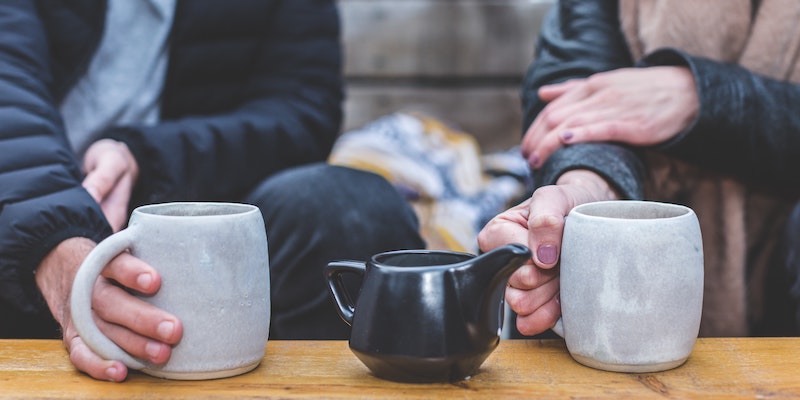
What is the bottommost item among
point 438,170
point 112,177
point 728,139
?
point 438,170

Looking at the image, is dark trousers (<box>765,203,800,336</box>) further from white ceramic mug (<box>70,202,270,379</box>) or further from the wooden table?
white ceramic mug (<box>70,202,270,379</box>)

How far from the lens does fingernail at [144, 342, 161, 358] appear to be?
1.94 ft

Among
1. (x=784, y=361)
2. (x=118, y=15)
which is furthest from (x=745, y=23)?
(x=118, y=15)

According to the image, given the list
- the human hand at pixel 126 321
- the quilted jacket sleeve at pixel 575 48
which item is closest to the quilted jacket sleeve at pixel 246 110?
the quilted jacket sleeve at pixel 575 48

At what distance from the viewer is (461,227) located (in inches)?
66.0

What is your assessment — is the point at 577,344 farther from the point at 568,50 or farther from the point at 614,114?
the point at 568,50

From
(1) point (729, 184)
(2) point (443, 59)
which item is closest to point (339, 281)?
(1) point (729, 184)

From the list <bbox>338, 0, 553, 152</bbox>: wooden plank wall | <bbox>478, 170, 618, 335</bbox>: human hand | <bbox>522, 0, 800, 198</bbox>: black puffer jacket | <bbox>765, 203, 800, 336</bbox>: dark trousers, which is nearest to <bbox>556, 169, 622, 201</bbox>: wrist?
<bbox>522, 0, 800, 198</bbox>: black puffer jacket

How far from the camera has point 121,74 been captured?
1.16 m

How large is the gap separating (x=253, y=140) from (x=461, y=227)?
0.61m

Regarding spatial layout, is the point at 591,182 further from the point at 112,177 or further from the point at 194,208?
the point at 112,177

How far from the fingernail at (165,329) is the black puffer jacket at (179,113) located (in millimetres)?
234

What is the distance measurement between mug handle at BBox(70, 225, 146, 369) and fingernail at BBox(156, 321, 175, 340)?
1.5 inches

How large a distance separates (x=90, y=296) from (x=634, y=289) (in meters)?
0.37
